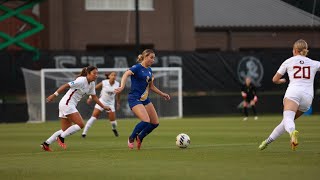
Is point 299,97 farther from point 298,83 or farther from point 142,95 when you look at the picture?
point 142,95

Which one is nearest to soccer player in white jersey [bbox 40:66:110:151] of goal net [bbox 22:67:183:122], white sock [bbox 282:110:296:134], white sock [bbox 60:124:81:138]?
white sock [bbox 60:124:81:138]

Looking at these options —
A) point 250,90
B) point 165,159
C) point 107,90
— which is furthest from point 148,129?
point 250,90

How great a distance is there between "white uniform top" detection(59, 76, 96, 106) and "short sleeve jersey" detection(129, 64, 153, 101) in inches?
65.9

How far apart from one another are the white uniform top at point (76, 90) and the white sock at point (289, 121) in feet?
18.9

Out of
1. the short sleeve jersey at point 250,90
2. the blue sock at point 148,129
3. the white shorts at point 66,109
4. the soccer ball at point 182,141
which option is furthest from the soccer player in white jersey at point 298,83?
the short sleeve jersey at point 250,90

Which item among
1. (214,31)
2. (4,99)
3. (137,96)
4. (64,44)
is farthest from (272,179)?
(214,31)

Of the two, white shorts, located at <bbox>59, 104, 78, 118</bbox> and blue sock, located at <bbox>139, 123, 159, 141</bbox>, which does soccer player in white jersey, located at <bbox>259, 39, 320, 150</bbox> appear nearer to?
blue sock, located at <bbox>139, 123, 159, 141</bbox>

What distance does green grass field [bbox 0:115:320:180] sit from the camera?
13227 mm

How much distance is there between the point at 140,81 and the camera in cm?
1934

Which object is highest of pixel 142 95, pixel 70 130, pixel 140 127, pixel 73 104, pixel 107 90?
pixel 142 95

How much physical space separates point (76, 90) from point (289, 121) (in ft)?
20.0

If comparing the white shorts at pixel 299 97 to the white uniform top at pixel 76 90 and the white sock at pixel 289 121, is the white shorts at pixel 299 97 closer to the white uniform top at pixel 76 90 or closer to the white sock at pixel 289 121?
the white sock at pixel 289 121

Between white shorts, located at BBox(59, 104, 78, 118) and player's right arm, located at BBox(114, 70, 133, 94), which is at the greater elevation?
player's right arm, located at BBox(114, 70, 133, 94)

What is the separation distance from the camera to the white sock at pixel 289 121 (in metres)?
16.3
